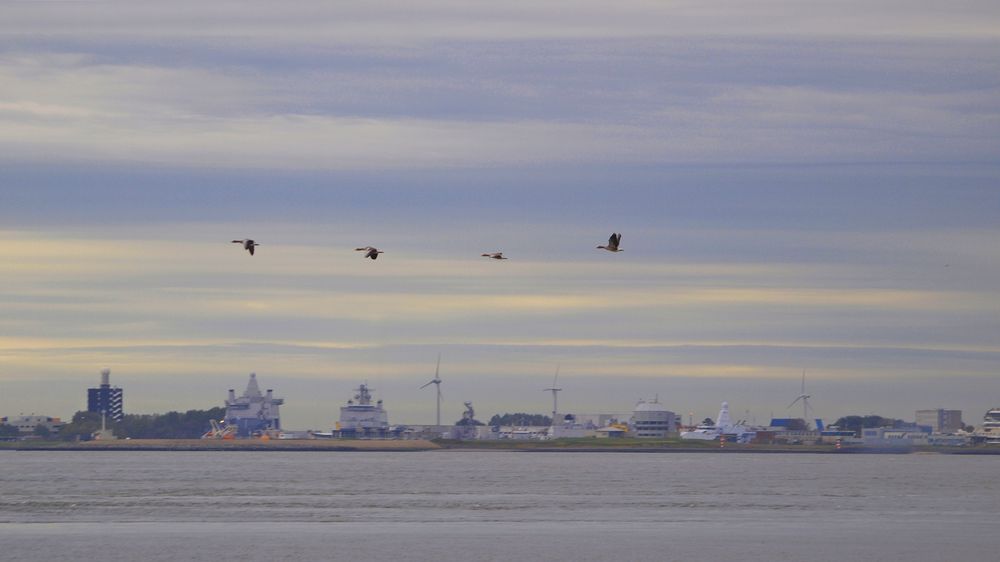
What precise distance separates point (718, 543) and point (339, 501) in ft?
128

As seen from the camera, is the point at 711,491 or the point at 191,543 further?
the point at 711,491

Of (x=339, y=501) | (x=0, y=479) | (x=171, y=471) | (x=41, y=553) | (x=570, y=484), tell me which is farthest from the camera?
(x=171, y=471)

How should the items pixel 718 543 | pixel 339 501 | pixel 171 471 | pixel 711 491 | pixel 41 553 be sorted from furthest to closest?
1. pixel 171 471
2. pixel 711 491
3. pixel 339 501
4. pixel 718 543
5. pixel 41 553

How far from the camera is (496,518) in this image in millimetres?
97250

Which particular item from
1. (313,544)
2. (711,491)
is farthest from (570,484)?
(313,544)

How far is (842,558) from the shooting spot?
252 ft

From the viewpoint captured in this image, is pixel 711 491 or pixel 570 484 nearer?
pixel 711 491

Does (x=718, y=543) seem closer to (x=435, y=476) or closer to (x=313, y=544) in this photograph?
(x=313, y=544)

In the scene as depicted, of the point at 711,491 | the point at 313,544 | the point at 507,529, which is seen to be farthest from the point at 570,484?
the point at 313,544

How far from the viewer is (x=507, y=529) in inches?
3511

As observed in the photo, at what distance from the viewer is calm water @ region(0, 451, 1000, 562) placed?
257ft

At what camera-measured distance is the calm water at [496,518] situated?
3086 inches

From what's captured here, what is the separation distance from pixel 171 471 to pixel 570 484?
196 ft

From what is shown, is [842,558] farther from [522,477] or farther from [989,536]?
[522,477]
